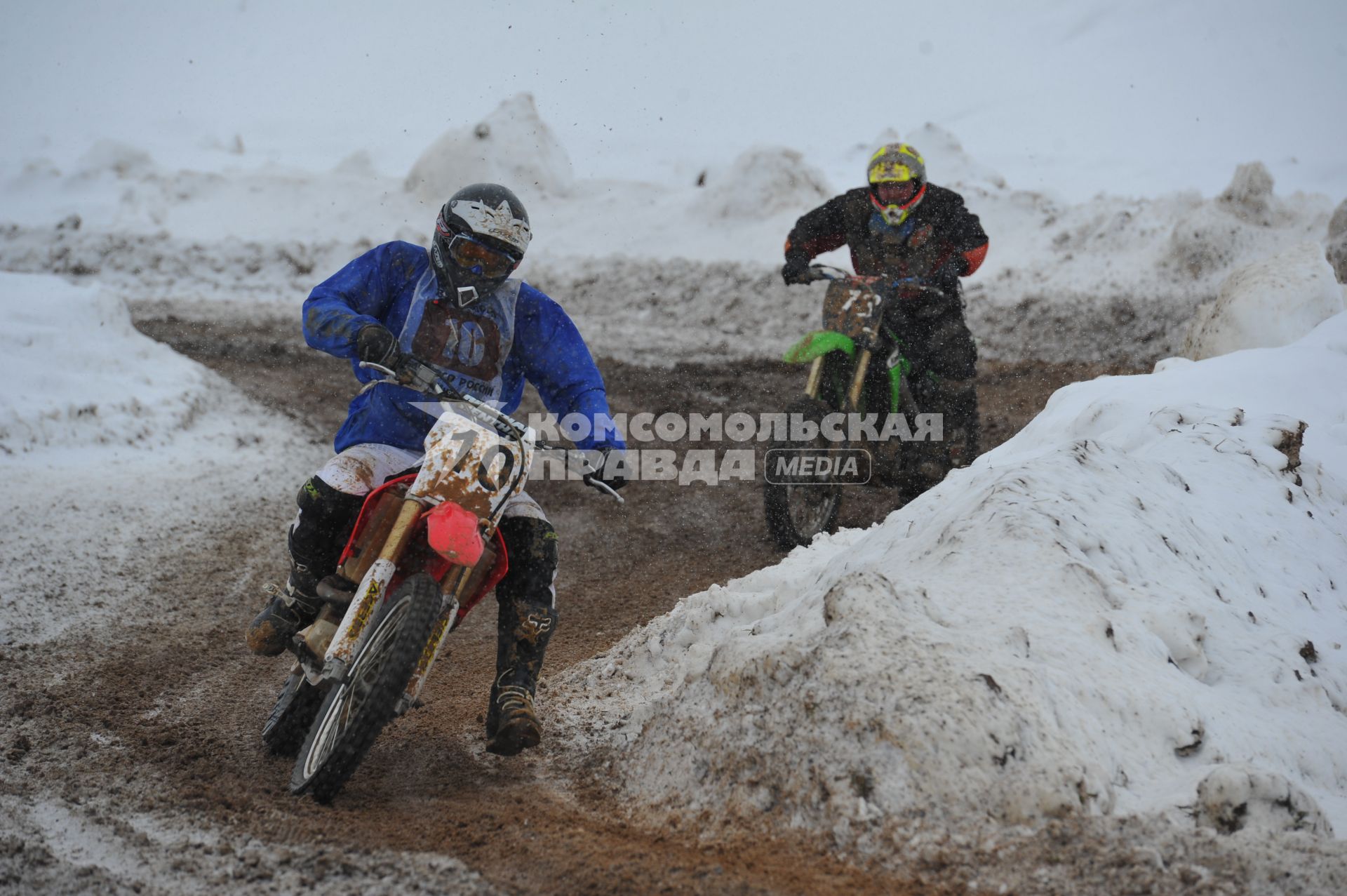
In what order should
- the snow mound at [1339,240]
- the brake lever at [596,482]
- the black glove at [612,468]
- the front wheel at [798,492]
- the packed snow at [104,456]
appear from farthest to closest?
the snow mound at [1339,240]
the front wheel at [798,492]
the packed snow at [104,456]
the black glove at [612,468]
the brake lever at [596,482]

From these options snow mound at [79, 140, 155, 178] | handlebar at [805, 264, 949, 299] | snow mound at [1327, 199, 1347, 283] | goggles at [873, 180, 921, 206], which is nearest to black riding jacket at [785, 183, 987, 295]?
goggles at [873, 180, 921, 206]

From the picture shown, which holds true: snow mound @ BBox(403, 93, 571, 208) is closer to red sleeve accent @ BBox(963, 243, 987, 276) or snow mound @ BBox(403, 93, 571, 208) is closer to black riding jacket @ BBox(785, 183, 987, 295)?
black riding jacket @ BBox(785, 183, 987, 295)

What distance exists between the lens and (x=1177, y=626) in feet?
11.3

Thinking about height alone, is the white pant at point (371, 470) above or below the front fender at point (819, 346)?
below

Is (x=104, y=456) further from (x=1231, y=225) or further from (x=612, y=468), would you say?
(x=1231, y=225)

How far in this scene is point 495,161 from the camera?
2184 centimetres

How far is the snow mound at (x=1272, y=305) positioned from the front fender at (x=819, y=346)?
118 inches

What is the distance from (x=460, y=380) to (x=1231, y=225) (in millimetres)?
12707

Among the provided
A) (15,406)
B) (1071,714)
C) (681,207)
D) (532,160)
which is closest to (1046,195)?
(681,207)

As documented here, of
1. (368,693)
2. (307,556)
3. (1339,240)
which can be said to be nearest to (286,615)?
(307,556)

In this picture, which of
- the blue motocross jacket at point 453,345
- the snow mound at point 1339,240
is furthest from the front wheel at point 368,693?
the snow mound at point 1339,240

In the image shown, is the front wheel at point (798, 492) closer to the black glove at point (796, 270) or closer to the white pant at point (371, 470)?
the black glove at point (796, 270)

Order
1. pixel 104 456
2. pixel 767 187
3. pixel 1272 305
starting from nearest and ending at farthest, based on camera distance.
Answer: pixel 1272 305 → pixel 104 456 → pixel 767 187

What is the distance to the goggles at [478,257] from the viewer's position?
4.10 m
